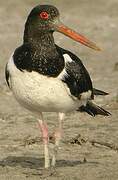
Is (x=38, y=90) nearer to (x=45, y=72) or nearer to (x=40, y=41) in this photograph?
(x=45, y=72)

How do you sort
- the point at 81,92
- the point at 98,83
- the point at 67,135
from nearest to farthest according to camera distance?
the point at 81,92 → the point at 67,135 → the point at 98,83

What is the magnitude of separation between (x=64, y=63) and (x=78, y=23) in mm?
9761

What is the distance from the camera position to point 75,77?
984cm

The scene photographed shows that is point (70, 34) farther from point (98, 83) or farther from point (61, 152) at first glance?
point (98, 83)

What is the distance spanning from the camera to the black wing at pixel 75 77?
9634mm

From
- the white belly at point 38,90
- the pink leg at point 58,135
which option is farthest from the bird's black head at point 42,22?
the pink leg at point 58,135

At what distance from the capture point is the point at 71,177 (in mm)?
9328

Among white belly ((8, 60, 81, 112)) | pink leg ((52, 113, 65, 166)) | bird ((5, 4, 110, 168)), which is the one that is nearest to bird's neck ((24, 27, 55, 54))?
bird ((5, 4, 110, 168))

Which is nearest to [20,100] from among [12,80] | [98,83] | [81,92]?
[12,80]

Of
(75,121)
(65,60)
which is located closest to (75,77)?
(65,60)

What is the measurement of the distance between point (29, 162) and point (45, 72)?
1657 millimetres

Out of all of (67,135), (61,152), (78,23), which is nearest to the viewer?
(61,152)

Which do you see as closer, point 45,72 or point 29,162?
point 45,72

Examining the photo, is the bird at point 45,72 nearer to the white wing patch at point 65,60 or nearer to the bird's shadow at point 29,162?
the white wing patch at point 65,60
